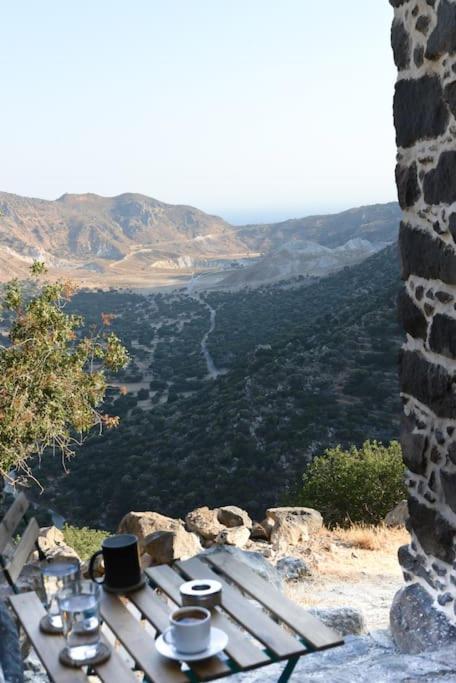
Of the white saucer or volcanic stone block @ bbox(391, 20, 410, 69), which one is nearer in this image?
the white saucer

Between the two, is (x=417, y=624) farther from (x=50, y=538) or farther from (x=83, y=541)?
(x=83, y=541)

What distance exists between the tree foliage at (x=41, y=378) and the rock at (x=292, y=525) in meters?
3.65

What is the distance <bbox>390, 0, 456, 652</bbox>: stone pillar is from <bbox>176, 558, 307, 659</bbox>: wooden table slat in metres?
1.25

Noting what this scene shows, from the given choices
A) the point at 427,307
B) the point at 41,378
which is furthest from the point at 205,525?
the point at 427,307

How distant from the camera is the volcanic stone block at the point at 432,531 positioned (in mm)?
3465

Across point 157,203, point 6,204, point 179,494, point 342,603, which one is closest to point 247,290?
point 179,494

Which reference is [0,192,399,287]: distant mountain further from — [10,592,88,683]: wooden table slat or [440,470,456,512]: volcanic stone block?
[10,592,88,683]: wooden table slat

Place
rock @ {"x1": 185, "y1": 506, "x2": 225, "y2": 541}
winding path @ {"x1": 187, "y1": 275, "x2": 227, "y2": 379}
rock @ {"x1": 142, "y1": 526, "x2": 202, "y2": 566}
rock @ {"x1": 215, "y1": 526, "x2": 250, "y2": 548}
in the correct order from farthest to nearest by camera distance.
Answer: winding path @ {"x1": 187, "y1": 275, "x2": 227, "y2": 379} < rock @ {"x1": 185, "y1": 506, "x2": 225, "y2": 541} < rock @ {"x1": 215, "y1": 526, "x2": 250, "y2": 548} < rock @ {"x1": 142, "y1": 526, "x2": 202, "y2": 566}

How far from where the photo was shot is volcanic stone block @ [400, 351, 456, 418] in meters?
3.38

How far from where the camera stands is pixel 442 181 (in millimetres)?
3352

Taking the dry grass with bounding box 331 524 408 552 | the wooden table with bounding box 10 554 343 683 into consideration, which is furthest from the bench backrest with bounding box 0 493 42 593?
the dry grass with bounding box 331 524 408 552

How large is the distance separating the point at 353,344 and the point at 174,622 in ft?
78.6

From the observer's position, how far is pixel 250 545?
25.6ft

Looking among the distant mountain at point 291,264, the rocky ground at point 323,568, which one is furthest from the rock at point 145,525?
the distant mountain at point 291,264
